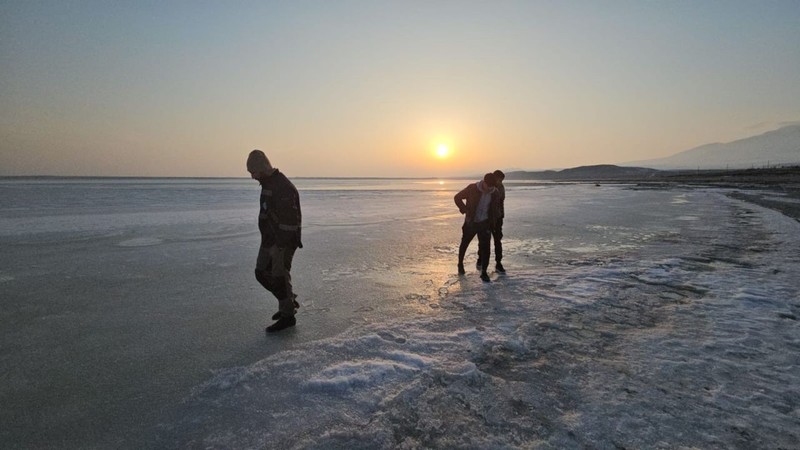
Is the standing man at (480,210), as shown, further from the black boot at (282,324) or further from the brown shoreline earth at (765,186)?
the brown shoreline earth at (765,186)

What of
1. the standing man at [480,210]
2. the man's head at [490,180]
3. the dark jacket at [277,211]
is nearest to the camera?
the dark jacket at [277,211]

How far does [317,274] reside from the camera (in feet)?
21.5

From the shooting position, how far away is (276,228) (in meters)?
4.04

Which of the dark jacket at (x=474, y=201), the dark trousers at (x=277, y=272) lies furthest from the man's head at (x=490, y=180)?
the dark trousers at (x=277, y=272)

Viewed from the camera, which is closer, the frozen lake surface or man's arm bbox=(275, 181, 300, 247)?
the frozen lake surface

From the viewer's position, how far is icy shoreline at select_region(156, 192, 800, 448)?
240 centimetres

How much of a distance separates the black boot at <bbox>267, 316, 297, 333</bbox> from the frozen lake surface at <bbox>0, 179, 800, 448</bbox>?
0.38 feet

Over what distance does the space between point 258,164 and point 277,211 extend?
53cm

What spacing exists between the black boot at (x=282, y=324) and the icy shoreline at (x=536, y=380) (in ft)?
2.00

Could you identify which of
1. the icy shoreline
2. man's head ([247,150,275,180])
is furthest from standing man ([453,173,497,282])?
man's head ([247,150,275,180])

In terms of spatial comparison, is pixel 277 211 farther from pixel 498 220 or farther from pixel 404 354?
pixel 498 220

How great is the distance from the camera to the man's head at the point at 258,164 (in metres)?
3.90

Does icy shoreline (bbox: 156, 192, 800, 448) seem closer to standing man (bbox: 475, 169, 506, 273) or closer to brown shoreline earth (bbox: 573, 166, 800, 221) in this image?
standing man (bbox: 475, 169, 506, 273)

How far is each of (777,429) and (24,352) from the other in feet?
20.3
